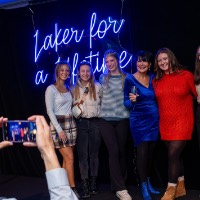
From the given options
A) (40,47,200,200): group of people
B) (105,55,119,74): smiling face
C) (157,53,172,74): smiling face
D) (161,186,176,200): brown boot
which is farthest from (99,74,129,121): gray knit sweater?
(161,186,176,200): brown boot

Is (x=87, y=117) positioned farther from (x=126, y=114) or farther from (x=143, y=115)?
(x=143, y=115)

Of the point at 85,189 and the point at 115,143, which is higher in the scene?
the point at 115,143

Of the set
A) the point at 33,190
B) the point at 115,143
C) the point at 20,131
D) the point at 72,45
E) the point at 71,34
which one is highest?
the point at 71,34

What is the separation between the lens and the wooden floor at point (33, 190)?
4.18 m

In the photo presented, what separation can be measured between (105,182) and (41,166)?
3.68 ft

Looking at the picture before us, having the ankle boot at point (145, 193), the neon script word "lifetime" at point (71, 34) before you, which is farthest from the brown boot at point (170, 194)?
the neon script word "lifetime" at point (71, 34)

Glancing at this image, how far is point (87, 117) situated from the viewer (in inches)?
166

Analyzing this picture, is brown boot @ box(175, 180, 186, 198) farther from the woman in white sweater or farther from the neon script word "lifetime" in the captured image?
the neon script word "lifetime"

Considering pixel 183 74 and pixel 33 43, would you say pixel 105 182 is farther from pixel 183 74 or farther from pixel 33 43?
pixel 33 43

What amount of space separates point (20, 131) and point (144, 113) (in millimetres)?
2328

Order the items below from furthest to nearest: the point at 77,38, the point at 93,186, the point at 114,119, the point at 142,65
A: the point at 77,38 → the point at 93,186 → the point at 114,119 → the point at 142,65

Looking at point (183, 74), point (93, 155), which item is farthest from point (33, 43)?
point (183, 74)

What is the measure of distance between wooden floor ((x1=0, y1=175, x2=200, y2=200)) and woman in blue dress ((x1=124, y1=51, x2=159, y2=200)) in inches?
17.3

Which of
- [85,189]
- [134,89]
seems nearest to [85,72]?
[134,89]
